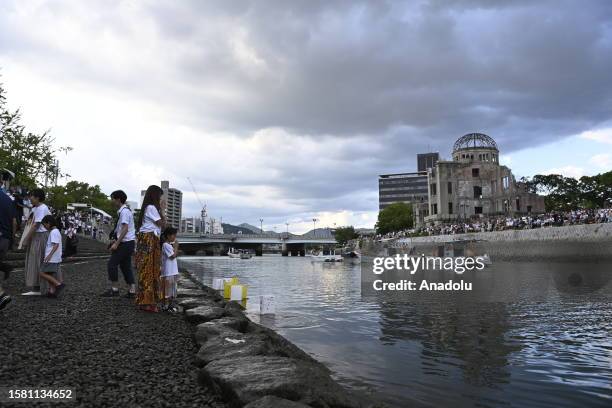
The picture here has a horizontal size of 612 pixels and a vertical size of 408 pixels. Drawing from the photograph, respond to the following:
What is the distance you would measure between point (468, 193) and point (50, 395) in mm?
110063

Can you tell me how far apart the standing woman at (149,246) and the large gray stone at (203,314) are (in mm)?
1031

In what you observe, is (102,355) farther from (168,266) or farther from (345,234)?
(345,234)

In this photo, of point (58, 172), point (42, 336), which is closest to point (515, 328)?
point (42, 336)

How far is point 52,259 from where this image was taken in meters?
11.0

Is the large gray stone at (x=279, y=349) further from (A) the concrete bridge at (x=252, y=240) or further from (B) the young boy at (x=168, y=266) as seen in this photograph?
(A) the concrete bridge at (x=252, y=240)

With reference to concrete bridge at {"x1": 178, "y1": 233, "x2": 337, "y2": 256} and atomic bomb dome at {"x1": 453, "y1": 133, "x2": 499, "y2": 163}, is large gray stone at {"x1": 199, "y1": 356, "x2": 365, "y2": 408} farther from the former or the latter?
atomic bomb dome at {"x1": 453, "y1": 133, "x2": 499, "y2": 163}

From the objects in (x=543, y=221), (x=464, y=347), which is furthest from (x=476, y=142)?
(x=464, y=347)

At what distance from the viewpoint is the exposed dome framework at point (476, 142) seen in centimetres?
11525

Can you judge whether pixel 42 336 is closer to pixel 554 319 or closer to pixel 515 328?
pixel 515 328

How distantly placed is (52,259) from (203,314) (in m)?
4.71

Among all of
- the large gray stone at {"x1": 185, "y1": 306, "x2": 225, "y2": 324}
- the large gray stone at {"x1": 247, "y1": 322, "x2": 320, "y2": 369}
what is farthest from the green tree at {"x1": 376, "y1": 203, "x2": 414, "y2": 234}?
the large gray stone at {"x1": 247, "y1": 322, "x2": 320, "y2": 369}

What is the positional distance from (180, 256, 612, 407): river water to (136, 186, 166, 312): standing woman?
3.69m

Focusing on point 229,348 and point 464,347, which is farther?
point 464,347

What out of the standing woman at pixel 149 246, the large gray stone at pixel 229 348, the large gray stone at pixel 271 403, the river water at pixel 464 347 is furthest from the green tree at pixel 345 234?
the large gray stone at pixel 271 403
